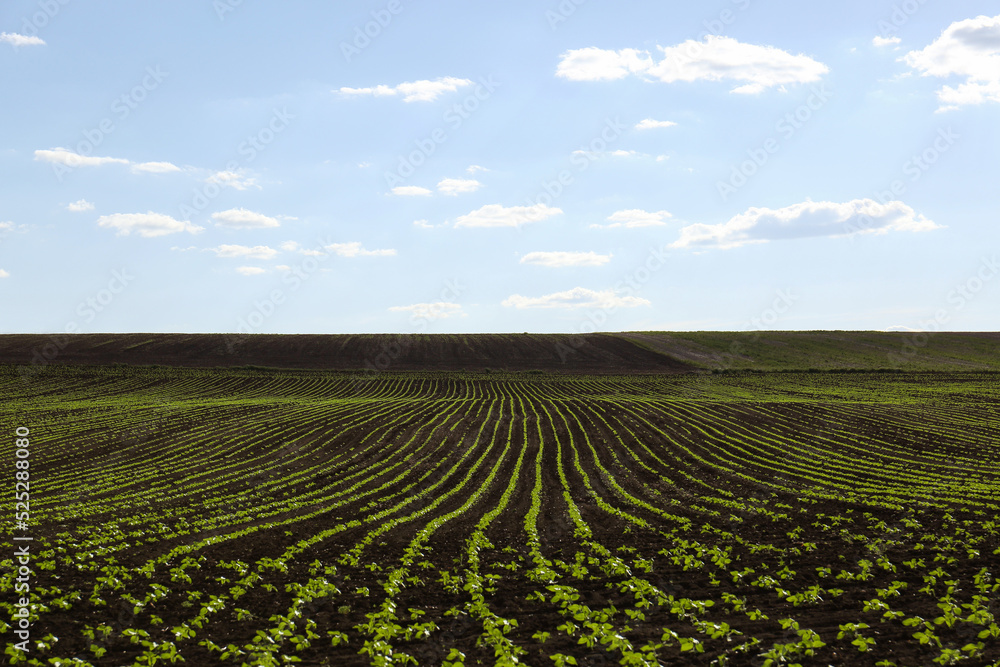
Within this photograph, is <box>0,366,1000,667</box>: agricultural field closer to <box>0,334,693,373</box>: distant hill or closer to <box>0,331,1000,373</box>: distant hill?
<box>0,331,1000,373</box>: distant hill

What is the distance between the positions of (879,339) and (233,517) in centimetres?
11690

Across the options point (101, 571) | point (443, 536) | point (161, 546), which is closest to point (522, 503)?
point (443, 536)

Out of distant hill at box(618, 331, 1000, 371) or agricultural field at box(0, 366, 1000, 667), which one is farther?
distant hill at box(618, 331, 1000, 371)

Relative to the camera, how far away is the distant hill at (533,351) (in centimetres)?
8825

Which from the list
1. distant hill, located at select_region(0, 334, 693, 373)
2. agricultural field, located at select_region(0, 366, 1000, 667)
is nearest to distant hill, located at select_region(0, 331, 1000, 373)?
distant hill, located at select_region(0, 334, 693, 373)

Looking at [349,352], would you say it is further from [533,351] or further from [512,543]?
[512,543]

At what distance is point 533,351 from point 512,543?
281 feet

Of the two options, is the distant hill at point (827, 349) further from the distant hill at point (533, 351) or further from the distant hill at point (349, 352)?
the distant hill at point (349, 352)

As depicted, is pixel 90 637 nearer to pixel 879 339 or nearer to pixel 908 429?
pixel 908 429

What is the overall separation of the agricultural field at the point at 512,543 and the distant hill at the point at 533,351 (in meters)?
52.4

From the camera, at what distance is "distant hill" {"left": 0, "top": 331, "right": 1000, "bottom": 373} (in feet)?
290

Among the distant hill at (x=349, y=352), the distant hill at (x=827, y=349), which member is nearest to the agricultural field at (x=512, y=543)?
the distant hill at (x=827, y=349)

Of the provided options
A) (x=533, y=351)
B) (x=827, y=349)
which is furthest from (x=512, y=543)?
(x=827, y=349)

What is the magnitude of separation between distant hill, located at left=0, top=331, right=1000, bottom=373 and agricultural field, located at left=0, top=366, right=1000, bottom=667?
172 ft
